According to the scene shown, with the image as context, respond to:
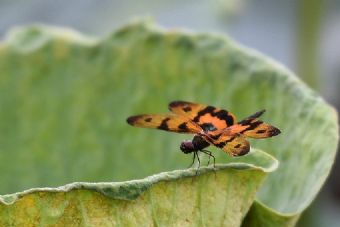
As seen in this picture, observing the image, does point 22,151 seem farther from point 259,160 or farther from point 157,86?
point 259,160

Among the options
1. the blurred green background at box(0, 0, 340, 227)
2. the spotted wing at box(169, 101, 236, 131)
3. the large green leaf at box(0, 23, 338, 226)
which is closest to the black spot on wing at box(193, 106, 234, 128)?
the spotted wing at box(169, 101, 236, 131)

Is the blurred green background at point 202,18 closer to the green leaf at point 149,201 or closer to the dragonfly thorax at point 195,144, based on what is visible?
the dragonfly thorax at point 195,144

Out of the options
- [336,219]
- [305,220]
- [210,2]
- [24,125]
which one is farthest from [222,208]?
[210,2]

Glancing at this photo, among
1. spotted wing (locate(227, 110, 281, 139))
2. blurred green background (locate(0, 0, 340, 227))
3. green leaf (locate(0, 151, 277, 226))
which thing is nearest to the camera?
green leaf (locate(0, 151, 277, 226))

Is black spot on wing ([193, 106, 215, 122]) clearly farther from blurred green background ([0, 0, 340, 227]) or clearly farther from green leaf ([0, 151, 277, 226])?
blurred green background ([0, 0, 340, 227])

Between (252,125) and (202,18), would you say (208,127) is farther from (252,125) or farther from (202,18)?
(202,18)

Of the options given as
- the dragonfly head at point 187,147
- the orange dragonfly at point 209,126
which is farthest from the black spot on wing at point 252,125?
the dragonfly head at point 187,147

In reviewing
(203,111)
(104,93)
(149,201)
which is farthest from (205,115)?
(104,93)
